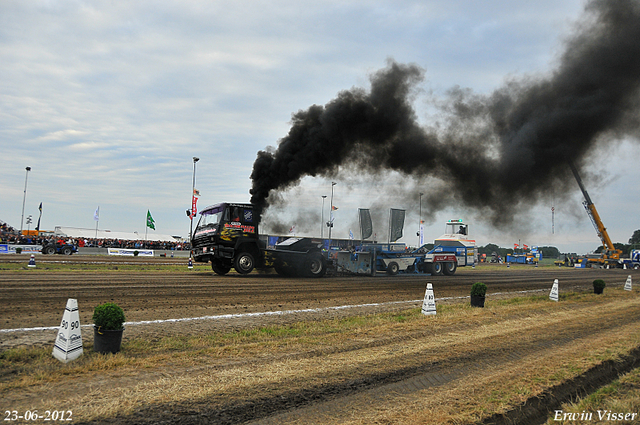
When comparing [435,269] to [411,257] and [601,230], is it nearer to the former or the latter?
[411,257]

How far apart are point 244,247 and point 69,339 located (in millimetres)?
14126

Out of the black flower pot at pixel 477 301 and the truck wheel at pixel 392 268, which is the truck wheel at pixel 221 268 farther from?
the black flower pot at pixel 477 301

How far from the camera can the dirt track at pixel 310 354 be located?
4.36 metres

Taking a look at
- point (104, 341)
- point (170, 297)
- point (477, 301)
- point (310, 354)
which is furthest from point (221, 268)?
point (310, 354)

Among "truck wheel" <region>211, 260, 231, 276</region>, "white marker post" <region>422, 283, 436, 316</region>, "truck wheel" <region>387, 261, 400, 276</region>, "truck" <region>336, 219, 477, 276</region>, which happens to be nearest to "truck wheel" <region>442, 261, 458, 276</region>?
"truck" <region>336, 219, 477, 276</region>

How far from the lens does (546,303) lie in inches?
560

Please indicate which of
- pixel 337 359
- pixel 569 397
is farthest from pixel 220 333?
pixel 569 397

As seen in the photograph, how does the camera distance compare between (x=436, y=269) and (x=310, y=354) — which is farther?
(x=436, y=269)

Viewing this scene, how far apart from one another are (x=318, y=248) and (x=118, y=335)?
15619mm

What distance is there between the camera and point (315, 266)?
2133 cm

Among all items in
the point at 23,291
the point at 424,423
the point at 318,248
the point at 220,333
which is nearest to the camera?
the point at 424,423

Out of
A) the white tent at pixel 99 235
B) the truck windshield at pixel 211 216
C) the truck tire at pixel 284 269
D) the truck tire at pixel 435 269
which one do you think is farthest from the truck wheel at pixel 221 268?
the white tent at pixel 99 235

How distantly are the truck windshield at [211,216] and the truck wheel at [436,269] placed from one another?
15058 millimetres

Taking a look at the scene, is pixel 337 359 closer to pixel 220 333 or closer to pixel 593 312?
pixel 220 333
